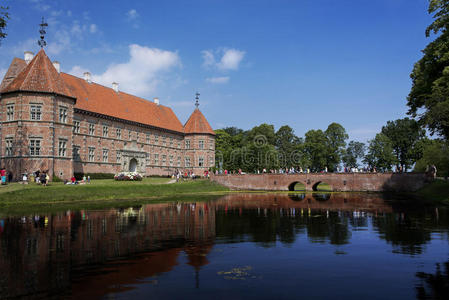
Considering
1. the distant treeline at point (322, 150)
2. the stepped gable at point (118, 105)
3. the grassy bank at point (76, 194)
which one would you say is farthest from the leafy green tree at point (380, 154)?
the grassy bank at point (76, 194)

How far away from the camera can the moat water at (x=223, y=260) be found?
7.28m

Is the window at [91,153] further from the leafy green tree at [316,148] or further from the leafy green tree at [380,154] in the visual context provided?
the leafy green tree at [380,154]

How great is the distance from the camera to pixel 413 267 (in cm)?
903

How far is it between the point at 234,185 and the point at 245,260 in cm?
4513

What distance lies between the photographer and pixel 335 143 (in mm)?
79062

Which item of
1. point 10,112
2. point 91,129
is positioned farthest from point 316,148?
point 10,112

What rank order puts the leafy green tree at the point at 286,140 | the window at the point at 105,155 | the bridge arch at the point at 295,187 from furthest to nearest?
1. the leafy green tree at the point at 286,140
2. the bridge arch at the point at 295,187
3. the window at the point at 105,155

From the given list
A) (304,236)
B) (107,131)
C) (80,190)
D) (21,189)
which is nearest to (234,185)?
(107,131)

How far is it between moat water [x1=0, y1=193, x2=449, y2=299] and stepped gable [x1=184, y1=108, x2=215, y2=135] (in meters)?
49.5

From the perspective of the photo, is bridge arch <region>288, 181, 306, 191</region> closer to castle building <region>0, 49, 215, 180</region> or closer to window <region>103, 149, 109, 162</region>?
castle building <region>0, 49, 215, 180</region>

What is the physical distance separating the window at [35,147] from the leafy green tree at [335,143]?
194 ft

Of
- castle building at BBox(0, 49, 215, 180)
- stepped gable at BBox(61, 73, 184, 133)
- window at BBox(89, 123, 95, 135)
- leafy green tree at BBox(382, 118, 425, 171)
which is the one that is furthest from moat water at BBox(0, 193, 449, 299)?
leafy green tree at BBox(382, 118, 425, 171)

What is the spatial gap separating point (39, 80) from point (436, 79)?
120 ft

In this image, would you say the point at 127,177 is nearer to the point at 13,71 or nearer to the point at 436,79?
the point at 13,71
